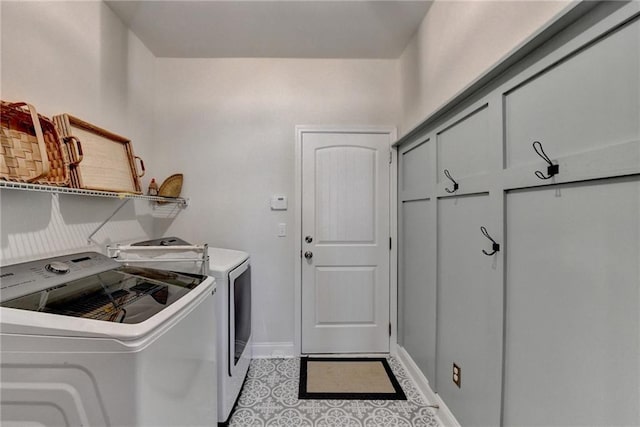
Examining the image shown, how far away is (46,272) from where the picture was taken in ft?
3.42

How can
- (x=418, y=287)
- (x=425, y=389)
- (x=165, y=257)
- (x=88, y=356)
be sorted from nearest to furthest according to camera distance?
1. (x=88, y=356)
2. (x=165, y=257)
3. (x=425, y=389)
4. (x=418, y=287)

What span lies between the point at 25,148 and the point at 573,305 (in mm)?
2151

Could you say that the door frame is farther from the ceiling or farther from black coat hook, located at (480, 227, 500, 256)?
black coat hook, located at (480, 227, 500, 256)

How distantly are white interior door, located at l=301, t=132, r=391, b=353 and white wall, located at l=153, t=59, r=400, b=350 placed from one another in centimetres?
17

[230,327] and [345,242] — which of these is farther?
[345,242]

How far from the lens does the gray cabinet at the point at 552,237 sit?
704mm

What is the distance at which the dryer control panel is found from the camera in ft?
2.91

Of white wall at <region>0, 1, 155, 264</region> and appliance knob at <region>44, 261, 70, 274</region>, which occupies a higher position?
white wall at <region>0, 1, 155, 264</region>

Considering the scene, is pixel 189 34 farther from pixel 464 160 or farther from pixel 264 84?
pixel 464 160

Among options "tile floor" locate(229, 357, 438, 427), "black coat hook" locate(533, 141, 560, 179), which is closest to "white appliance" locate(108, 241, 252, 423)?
"tile floor" locate(229, 357, 438, 427)

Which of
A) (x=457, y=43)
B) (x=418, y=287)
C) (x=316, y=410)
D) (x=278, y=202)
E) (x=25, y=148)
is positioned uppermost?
(x=457, y=43)

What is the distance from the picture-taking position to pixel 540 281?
941 mm

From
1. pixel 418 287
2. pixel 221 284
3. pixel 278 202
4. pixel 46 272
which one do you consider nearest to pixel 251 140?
pixel 278 202

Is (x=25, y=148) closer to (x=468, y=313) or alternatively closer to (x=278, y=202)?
(x=278, y=202)
